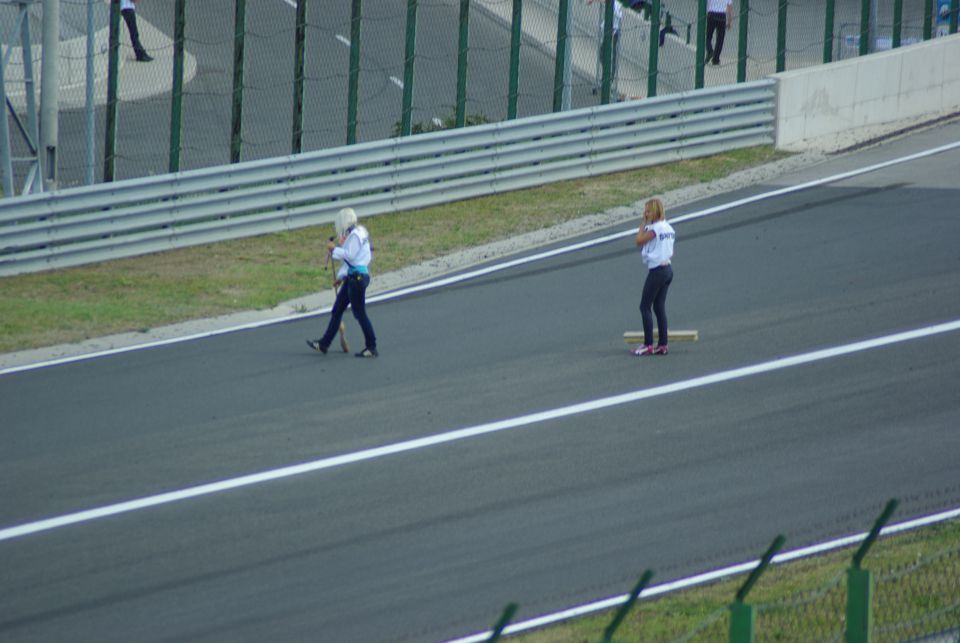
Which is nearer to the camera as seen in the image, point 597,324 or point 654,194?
point 597,324

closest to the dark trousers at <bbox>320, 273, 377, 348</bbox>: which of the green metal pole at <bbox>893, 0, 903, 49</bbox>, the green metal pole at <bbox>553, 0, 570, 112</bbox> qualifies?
the green metal pole at <bbox>553, 0, 570, 112</bbox>

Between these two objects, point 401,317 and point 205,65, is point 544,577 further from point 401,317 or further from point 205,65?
point 205,65

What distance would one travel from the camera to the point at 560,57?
24.1 m

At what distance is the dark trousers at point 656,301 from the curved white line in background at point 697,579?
5.05 metres

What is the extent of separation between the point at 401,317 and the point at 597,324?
2.30m

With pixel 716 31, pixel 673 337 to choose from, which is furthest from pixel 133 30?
pixel 716 31

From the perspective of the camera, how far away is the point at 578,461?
1216 centimetres

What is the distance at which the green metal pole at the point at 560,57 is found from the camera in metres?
23.8

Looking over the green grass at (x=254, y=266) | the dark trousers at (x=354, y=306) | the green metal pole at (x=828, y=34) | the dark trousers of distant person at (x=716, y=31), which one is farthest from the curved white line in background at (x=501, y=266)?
the dark trousers of distant person at (x=716, y=31)

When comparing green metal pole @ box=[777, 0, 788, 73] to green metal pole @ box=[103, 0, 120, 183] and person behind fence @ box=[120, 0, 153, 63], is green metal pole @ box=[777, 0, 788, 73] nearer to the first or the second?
person behind fence @ box=[120, 0, 153, 63]

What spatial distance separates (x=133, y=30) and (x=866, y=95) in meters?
13.3

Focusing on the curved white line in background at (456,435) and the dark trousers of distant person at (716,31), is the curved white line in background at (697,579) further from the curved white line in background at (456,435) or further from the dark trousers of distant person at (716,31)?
the dark trousers of distant person at (716,31)

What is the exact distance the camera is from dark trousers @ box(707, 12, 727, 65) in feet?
87.0

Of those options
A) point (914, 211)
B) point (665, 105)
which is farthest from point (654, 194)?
point (914, 211)
